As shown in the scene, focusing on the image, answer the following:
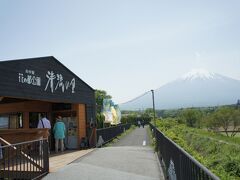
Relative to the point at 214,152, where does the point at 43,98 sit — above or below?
above

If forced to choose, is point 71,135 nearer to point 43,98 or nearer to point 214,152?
point 43,98

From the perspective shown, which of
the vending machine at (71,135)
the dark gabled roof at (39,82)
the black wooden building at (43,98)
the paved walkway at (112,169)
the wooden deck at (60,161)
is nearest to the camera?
the paved walkway at (112,169)

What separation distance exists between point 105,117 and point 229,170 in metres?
18.3

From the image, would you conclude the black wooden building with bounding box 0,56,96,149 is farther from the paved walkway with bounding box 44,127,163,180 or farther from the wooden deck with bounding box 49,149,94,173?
the paved walkway with bounding box 44,127,163,180

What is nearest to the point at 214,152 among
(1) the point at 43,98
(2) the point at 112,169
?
(1) the point at 43,98

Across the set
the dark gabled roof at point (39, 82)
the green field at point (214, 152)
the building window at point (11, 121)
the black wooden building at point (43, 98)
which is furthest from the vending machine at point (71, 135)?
the green field at point (214, 152)

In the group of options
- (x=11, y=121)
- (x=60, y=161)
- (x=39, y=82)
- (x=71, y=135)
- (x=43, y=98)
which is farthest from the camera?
(x=71, y=135)

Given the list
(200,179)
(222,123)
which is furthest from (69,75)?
(222,123)

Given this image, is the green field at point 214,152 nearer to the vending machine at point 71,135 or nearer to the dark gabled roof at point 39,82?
the vending machine at point 71,135

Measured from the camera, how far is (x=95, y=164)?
1172cm

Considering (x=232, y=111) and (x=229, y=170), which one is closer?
(x=229, y=170)

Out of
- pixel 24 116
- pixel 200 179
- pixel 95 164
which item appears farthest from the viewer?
pixel 24 116

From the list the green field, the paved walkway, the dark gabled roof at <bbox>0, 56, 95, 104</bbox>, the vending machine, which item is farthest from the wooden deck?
the vending machine

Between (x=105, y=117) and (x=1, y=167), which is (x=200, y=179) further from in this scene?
(x=105, y=117)
